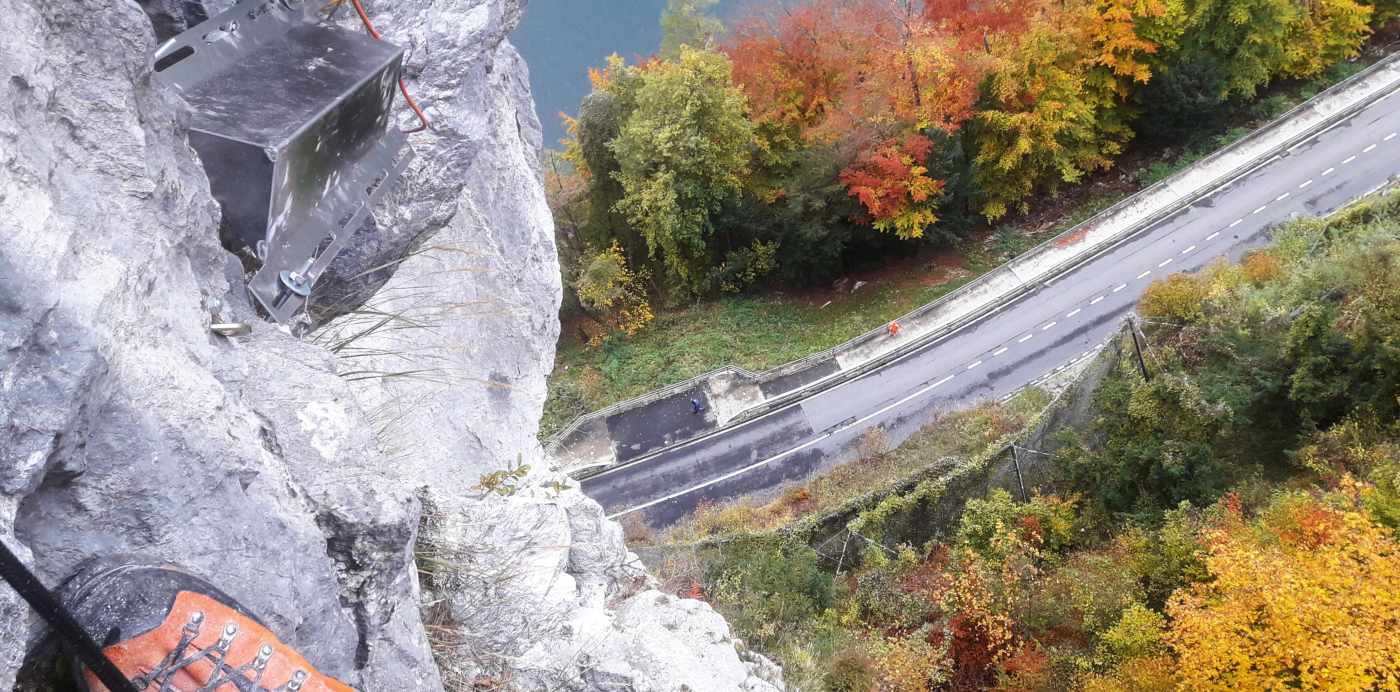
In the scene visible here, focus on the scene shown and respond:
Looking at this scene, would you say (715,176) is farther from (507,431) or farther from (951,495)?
(507,431)

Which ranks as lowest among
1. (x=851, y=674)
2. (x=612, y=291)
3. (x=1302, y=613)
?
(x=1302, y=613)

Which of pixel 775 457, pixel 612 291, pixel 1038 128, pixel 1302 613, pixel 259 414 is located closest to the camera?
pixel 259 414

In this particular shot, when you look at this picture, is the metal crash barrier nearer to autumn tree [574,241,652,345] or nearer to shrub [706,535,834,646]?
shrub [706,535,834,646]

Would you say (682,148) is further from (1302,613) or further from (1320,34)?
(1320,34)

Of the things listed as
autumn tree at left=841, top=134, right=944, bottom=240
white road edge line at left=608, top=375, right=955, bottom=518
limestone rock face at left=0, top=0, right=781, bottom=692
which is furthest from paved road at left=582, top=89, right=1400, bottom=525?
limestone rock face at left=0, top=0, right=781, bottom=692

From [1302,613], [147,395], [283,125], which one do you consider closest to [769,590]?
[1302,613]

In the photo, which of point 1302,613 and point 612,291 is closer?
point 1302,613

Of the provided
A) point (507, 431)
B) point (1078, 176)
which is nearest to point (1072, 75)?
point (1078, 176)
